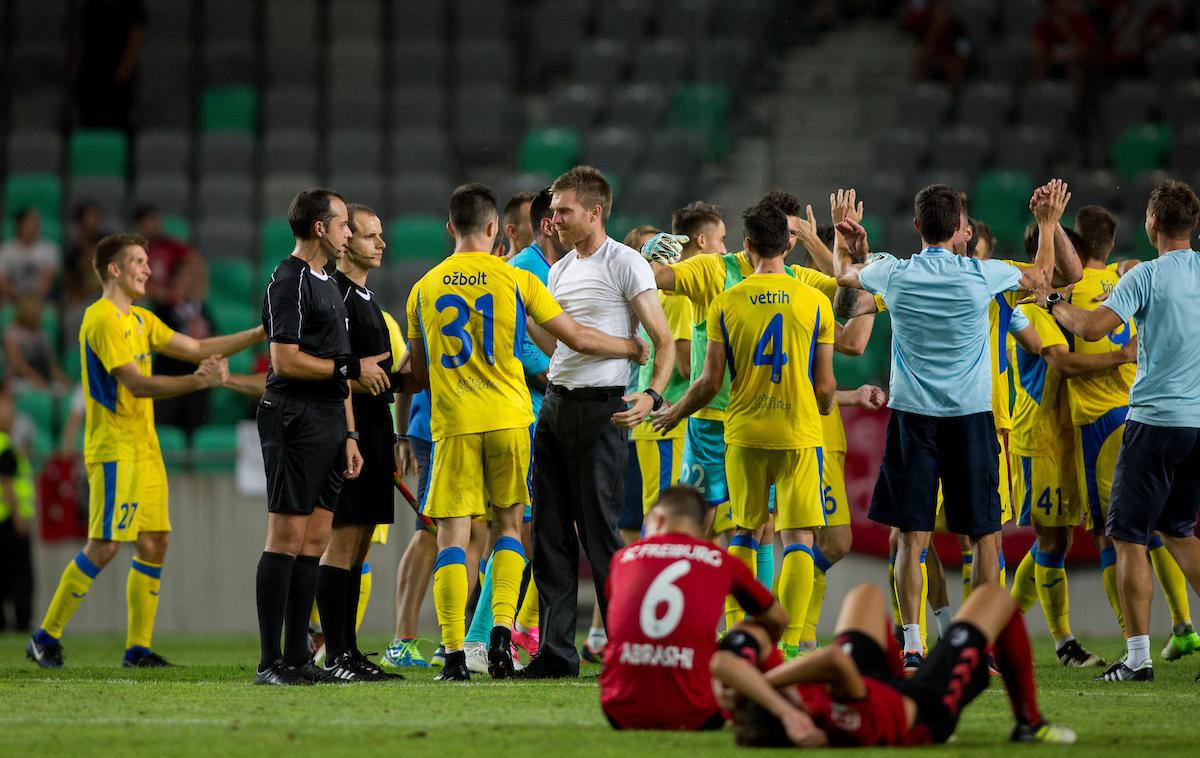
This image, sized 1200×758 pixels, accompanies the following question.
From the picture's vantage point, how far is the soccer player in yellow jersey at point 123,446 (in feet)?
31.2

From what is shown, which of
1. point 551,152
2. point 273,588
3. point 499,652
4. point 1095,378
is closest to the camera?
point 273,588

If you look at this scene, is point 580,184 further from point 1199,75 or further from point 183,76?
point 183,76

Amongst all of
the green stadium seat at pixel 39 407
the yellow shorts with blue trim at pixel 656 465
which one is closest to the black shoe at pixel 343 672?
the yellow shorts with blue trim at pixel 656 465

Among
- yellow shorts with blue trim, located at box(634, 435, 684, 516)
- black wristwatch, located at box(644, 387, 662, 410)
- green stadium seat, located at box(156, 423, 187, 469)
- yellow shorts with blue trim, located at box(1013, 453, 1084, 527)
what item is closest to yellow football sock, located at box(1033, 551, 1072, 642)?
yellow shorts with blue trim, located at box(1013, 453, 1084, 527)

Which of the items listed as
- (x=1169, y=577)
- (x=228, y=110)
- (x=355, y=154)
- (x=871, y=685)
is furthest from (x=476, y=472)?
(x=228, y=110)

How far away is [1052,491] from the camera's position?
9273mm

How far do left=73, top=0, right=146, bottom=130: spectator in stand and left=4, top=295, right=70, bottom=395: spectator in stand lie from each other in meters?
4.18

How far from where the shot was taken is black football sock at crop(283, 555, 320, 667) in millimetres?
7605

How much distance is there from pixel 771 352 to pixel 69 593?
4.61 meters

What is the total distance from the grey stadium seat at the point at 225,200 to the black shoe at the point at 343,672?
1085cm

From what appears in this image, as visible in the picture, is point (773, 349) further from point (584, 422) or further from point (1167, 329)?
point (1167, 329)

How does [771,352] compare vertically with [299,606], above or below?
above

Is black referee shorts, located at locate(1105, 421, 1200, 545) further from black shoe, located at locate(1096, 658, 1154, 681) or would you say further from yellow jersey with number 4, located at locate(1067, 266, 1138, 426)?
yellow jersey with number 4, located at locate(1067, 266, 1138, 426)

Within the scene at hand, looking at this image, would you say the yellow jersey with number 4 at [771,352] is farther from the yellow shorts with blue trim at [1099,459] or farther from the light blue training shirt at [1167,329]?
the yellow shorts with blue trim at [1099,459]
